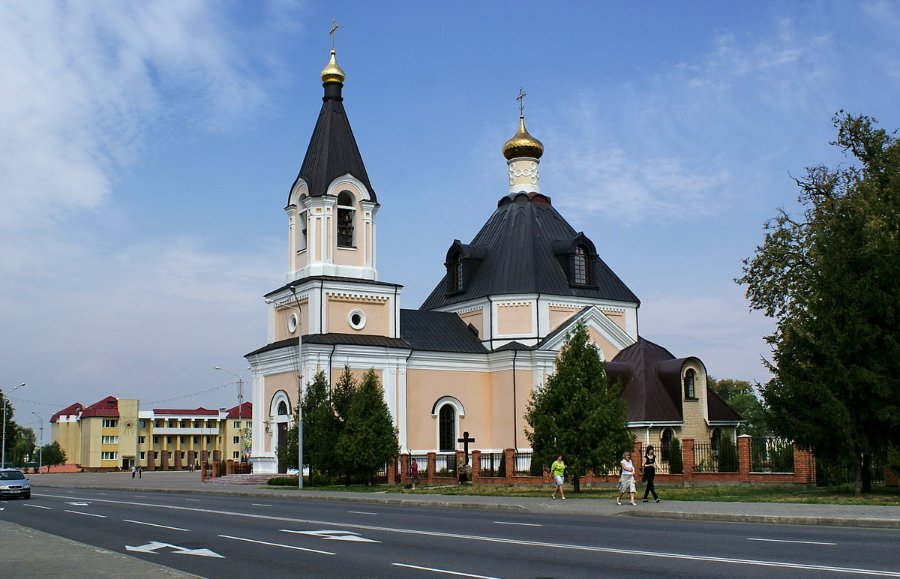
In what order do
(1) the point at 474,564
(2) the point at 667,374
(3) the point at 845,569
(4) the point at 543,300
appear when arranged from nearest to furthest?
(3) the point at 845,569, (1) the point at 474,564, (2) the point at 667,374, (4) the point at 543,300

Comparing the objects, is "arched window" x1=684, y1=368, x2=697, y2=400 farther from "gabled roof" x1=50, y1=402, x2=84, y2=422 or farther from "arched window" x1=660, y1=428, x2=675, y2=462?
"gabled roof" x1=50, y1=402, x2=84, y2=422

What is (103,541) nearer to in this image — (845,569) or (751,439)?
(845,569)

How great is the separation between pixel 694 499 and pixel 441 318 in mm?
25819

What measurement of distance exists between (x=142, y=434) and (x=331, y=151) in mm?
71934

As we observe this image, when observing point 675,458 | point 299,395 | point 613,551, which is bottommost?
point 613,551

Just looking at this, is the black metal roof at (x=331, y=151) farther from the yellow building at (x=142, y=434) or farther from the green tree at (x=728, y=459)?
the yellow building at (x=142, y=434)

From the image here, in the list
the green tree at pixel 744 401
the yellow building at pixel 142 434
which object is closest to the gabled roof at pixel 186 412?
the yellow building at pixel 142 434

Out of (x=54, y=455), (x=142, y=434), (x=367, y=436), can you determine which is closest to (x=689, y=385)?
(x=367, y=436)

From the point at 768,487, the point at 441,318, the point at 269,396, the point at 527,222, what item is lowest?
the point at 768,487

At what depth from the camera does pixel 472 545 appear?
14.5 m

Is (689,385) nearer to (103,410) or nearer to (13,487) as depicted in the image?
(13,487)

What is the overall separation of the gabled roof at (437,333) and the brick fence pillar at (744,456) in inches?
675

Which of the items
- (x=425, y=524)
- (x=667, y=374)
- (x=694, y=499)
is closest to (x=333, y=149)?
(x=667, y=374)

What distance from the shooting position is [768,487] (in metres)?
30.9
